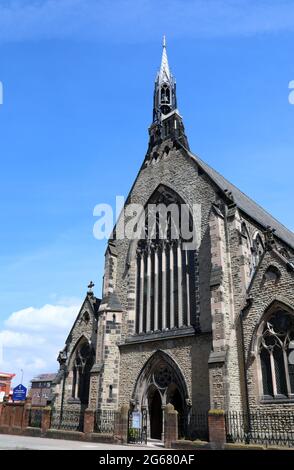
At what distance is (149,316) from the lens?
22.0 metres

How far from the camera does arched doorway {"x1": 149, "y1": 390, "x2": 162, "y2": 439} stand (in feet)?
66.1

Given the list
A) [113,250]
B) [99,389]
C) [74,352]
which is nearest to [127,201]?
[113,250]

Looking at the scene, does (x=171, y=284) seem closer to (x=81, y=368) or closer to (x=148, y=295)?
(x=148, y=295)

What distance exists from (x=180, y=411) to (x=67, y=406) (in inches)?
299

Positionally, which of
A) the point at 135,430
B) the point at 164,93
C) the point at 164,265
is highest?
the point at 164,93

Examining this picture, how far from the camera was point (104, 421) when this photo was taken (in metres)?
19.9

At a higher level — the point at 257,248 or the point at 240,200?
the point at 240,200

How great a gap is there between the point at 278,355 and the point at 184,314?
5.47 metres

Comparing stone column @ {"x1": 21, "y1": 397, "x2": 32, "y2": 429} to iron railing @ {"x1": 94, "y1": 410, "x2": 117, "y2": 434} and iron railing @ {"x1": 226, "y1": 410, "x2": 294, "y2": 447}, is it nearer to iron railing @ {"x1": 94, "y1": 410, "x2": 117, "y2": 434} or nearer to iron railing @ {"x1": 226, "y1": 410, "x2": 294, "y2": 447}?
iron railing @ {"x1": 94, "y1": 410, "x2": 117, "y2": 434}

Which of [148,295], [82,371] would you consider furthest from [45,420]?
[148,295]

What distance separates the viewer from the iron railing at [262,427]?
1455cm

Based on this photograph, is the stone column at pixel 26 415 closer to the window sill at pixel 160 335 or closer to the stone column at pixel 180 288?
the window sill at pixel 160 335

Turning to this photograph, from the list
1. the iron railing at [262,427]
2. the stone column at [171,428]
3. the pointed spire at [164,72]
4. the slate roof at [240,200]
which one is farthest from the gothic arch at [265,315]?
the pointed spire at [164,72]

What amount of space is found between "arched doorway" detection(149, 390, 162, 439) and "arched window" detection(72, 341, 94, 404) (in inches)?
171
